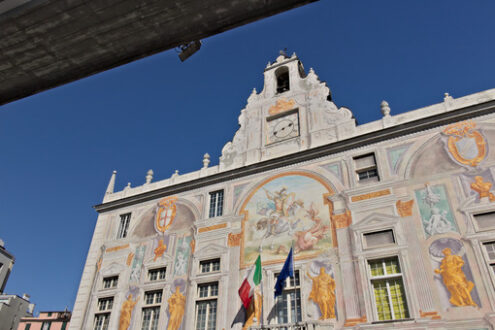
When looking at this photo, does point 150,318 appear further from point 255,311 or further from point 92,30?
point 92,30

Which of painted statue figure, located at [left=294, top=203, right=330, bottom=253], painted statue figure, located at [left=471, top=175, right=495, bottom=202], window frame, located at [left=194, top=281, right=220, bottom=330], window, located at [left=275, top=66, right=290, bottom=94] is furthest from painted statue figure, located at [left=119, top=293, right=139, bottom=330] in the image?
painted statue figure, located at [left=471, top=175, right=495, bottom=202]

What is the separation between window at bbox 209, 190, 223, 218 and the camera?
22.4 metres

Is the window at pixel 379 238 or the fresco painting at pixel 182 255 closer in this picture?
the window at pixel 379 238

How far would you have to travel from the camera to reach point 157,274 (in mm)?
21688

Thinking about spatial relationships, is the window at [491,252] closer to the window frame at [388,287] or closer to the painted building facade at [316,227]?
the painted building facade at [316,227]

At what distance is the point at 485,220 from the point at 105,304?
19.3 m

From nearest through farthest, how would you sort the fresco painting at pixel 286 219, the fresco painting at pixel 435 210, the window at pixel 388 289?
the window at pixel 388 289 < the fresco painting at pixel 435 210 < the fresco painting at pixel 286 219

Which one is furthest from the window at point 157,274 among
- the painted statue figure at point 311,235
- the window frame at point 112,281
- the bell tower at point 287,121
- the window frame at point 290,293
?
the painted statue figure at point 311,235

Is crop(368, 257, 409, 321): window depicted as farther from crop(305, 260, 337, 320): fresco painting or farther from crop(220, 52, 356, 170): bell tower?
crop(220, 52, 356, 170): bell tower

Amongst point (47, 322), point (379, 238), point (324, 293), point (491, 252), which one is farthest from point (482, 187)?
point (47, 322)

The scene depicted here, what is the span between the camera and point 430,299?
15.0 metres

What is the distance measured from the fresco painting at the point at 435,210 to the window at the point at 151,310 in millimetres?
13490

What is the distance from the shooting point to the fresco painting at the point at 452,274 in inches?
572

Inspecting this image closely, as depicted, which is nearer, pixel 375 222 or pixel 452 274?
pixel 452 274
